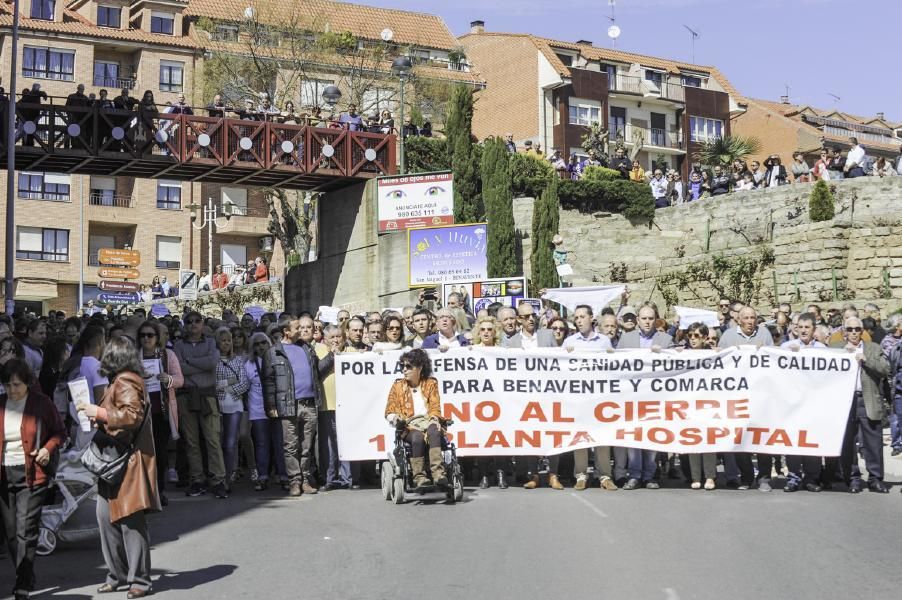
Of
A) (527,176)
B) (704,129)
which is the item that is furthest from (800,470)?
(704,129)

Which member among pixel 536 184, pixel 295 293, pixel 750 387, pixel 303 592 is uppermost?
pixel 536 184

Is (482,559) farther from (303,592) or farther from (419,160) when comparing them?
(419,160)

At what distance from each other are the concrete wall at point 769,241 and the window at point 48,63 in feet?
111

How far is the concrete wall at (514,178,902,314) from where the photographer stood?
32188mm

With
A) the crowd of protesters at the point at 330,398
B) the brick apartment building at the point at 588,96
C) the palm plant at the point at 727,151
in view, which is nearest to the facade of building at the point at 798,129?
the brick apartment building at the point at 588,96

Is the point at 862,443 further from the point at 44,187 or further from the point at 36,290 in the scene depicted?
the point at 44,187

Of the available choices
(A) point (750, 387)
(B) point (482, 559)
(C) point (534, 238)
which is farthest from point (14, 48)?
(B) point (482, 559)

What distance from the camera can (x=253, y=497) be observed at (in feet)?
45.7

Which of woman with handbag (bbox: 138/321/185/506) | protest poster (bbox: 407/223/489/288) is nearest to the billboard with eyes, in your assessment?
protest poster (bbox: 407/223/489/288)

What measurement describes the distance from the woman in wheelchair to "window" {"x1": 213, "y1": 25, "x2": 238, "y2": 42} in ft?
151

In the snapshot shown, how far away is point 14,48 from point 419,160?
1429 centimetres

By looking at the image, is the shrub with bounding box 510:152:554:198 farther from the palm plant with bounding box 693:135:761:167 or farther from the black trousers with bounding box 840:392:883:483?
the black trousers with bounding box 840:392:883:483

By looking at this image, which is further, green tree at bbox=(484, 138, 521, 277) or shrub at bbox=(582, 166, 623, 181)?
shrub at bbox=(582, 166, 623, 181)

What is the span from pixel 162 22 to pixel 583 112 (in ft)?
77.7
